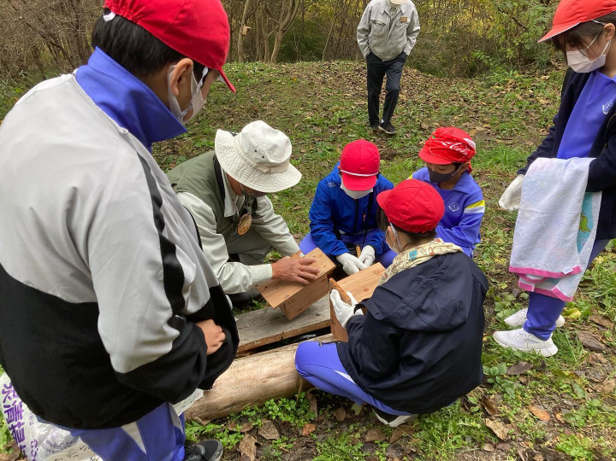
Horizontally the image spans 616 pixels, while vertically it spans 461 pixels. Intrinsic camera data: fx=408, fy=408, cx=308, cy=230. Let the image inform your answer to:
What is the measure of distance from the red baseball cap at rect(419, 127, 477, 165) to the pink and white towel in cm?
62

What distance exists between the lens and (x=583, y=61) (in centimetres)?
214

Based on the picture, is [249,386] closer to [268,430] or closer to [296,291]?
[268,430]

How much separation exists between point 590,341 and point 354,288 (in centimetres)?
183

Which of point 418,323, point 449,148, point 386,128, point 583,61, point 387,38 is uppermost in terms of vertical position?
point 583,61

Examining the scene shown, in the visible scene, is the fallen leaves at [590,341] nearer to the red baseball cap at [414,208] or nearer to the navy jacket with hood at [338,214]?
the navy jacket with hood at [338,214]

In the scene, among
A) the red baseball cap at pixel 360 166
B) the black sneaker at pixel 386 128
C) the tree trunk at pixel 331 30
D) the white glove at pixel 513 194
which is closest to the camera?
the white glove at pixel 513 194

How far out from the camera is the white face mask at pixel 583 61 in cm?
211

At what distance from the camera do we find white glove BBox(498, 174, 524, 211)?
2.80 meters

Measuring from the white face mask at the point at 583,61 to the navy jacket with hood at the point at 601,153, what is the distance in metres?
0.13

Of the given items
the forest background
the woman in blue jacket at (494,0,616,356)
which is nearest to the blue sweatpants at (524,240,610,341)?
the woman in blue jacket at (494,0,616,356)

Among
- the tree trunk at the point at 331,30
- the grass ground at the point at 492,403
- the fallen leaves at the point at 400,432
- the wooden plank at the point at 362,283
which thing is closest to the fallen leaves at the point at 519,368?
the grass ground at the point at 492,403

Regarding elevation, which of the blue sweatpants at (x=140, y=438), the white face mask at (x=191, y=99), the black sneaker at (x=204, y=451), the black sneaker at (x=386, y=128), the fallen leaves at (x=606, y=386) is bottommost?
the fallen leaves at (x=606, y=386)

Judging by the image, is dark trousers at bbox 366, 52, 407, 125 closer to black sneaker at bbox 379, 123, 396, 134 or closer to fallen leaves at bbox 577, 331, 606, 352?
black sneaker at bbox 379, 123, 396, 134

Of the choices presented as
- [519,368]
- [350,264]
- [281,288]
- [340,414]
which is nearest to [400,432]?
[340,414]
